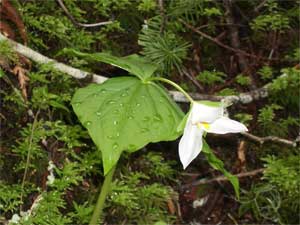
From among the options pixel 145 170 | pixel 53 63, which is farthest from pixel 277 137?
pixel 53 63

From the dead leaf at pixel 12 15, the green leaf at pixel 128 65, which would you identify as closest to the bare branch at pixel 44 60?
the dead leaf at pixel 12 15

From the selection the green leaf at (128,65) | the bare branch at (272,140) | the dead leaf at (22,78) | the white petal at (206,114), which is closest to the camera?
the white petal at (206,114)

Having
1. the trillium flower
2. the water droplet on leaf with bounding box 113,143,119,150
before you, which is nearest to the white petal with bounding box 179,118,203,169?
the trillium flower

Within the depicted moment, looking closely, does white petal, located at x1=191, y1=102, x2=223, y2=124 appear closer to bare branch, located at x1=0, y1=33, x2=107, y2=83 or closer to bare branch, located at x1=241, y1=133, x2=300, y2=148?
bare branch, located at x1=0, y1=33, x2=107, y2=83

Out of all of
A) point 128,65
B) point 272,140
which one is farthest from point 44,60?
point 272,140

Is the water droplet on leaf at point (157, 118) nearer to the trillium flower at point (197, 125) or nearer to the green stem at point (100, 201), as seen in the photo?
the trillium flower at point (197, 125)

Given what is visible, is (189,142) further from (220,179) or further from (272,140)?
(272,140)
